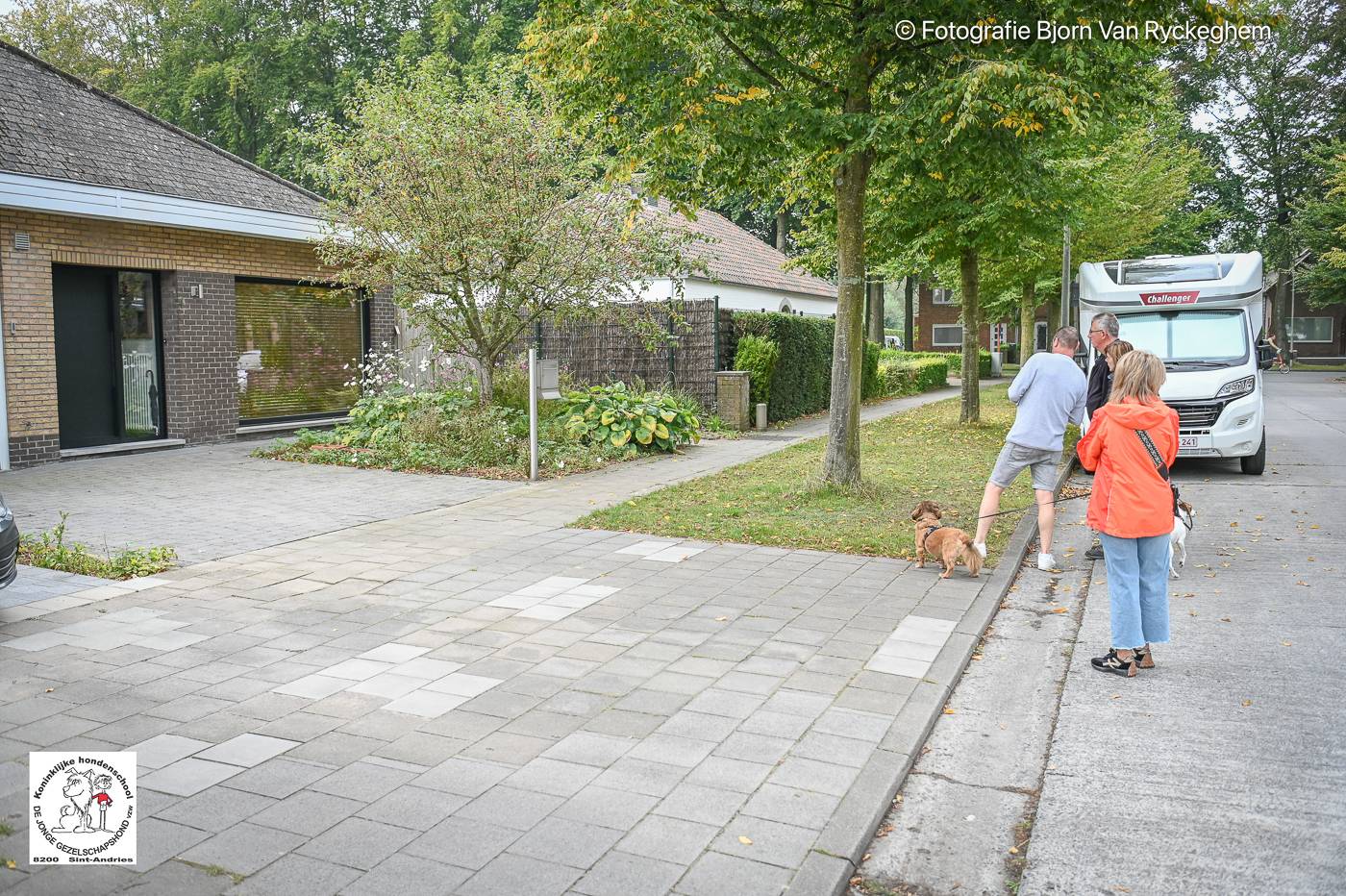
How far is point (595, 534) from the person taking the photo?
30.0 feet

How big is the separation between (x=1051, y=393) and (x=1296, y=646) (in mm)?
2571

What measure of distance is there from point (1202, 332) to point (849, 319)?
5947 mm

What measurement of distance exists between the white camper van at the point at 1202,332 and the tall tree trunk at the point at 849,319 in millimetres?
4198

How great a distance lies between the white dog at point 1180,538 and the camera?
7621 millimetres

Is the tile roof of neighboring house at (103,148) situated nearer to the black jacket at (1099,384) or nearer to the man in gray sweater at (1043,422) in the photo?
the man in gray sweater at (1043,422)

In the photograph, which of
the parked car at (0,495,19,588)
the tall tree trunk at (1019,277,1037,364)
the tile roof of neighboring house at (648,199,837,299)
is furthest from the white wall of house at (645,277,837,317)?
the parked car at (0,495,19,588)

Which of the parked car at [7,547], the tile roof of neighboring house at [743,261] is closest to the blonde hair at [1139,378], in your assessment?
the parked car at [7,547]

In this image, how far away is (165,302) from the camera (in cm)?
1572

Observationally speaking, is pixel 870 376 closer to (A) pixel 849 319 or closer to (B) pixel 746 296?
(B) pixel 746 296

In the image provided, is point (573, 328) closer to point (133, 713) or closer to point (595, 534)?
point (595, 534)

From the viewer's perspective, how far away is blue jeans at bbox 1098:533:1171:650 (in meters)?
5.46

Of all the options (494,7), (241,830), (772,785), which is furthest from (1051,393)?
(494,7)

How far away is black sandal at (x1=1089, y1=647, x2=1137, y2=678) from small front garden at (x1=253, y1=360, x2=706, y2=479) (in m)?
8.18

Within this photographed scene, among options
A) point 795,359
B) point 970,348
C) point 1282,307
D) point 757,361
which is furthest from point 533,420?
point 1282,307
